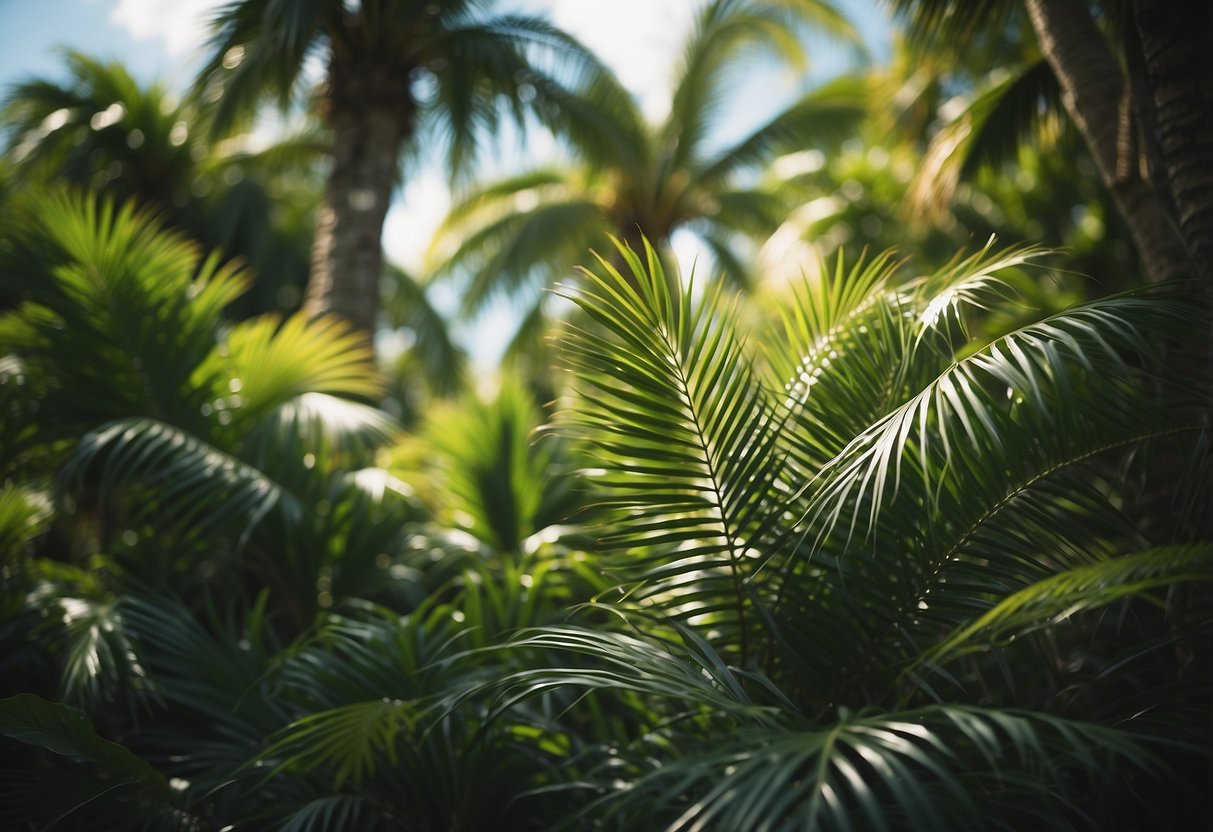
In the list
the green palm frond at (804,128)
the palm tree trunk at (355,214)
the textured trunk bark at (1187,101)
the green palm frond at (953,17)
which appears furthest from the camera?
the green palm frond at (804,128)

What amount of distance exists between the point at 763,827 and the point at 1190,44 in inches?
110

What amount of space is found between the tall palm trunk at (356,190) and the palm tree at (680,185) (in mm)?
2228

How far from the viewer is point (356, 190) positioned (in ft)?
16.7

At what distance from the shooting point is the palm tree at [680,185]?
7.78 m

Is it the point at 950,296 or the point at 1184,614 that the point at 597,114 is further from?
the point at 1184,614

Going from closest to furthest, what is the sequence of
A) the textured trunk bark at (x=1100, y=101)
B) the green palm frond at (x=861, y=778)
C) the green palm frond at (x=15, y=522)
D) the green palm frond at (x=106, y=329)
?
1. the green palm frond at (x=861, y=778)
2. the textured trunk bark at (x=1100, y=101)
3. the green palm frond at (x=15, y=522)
4. the green palm frond at (x=106, y=329)

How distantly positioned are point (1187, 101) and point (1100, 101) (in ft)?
2.49

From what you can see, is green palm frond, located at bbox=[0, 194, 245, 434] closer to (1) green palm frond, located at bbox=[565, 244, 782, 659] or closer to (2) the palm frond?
(2) the palm frond

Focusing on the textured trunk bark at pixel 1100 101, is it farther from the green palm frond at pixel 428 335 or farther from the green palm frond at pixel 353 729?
the green palm frond at pixel 428 335

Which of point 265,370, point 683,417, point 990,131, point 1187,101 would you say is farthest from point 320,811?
point 990,131

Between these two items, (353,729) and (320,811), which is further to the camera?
(320,811)

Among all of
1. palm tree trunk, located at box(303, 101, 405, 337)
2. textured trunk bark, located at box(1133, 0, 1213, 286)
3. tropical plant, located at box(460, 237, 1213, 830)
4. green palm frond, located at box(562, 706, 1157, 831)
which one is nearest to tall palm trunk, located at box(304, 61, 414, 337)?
palm tree trunk, located at box(303, 101, 405, 337)

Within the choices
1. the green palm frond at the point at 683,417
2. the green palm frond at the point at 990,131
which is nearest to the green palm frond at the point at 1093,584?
the green palm frond at the point at 683,417

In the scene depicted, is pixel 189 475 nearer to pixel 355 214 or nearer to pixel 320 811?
pixel 320 811
